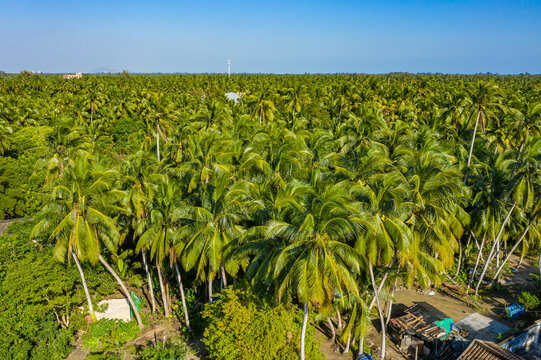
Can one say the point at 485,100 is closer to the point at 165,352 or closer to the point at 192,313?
the point at 192,313

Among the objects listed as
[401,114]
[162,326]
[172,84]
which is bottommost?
[162,326]

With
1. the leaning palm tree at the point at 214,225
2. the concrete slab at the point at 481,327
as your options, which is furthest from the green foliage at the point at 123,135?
the concrete slab at the point at 481,327

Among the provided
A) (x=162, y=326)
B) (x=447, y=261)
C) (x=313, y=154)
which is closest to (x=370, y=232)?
(x=447, y=261)

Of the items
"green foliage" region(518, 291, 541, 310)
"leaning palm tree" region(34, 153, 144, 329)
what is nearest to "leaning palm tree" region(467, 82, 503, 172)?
"green foliage" region(518, 291, 541, 310)

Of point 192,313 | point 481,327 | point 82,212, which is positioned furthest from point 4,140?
point 481,327

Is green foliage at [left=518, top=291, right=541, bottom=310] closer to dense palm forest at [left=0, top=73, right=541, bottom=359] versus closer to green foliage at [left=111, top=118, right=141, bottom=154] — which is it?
dense palm forest at [left=0, top=73, right=541, bottom=359]

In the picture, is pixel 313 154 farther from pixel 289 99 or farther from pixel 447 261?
pixel 289 99
